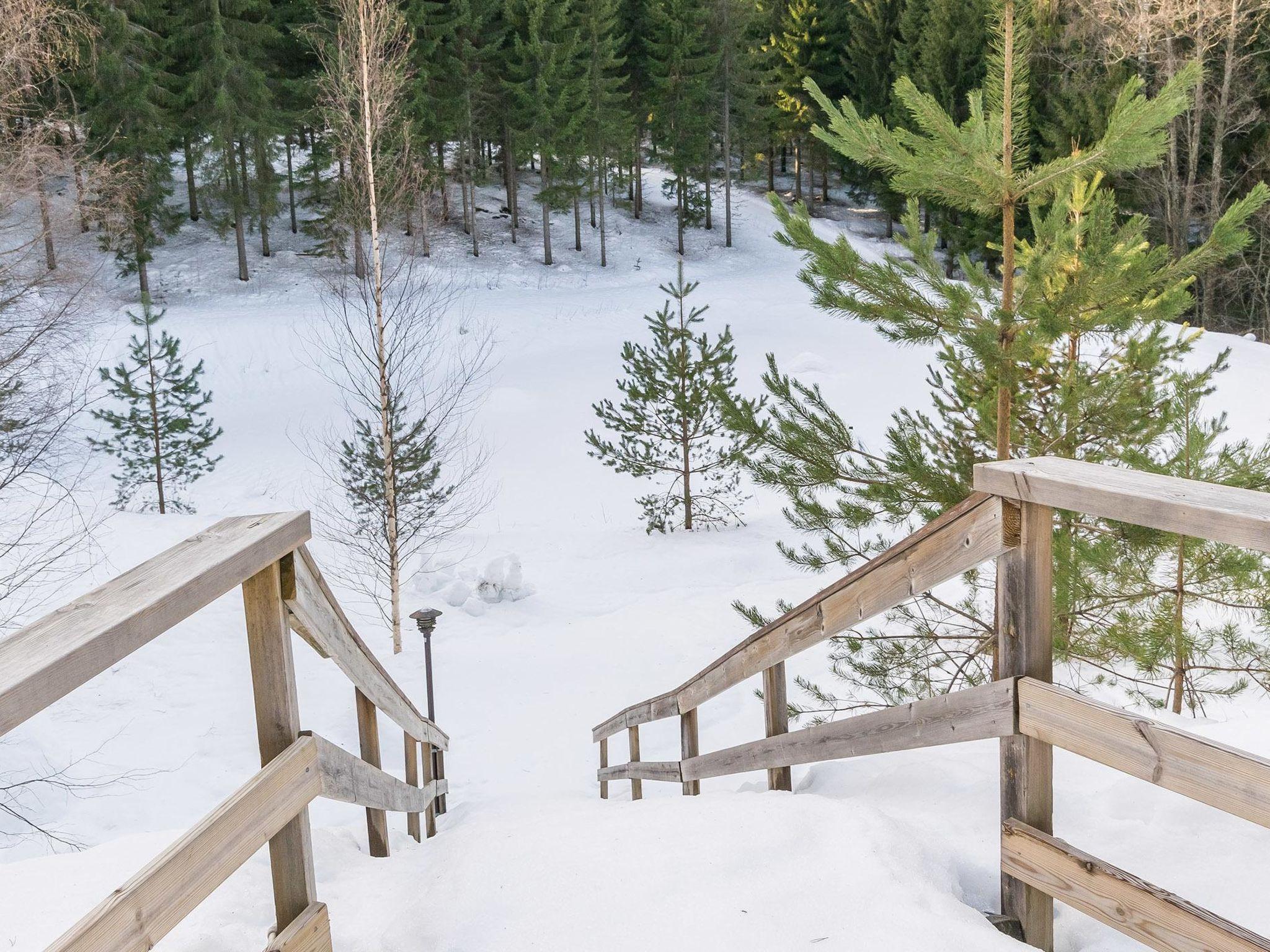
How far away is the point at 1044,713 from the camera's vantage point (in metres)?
1.77

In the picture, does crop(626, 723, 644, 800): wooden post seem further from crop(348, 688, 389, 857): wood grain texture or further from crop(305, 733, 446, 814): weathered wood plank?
crop(348, 688, 389, 857): wood grain texture

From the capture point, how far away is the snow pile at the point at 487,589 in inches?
477

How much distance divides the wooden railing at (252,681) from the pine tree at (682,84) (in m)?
28.3

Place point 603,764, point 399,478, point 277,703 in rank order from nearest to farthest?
point 277,703, point 603,764, point 399,478

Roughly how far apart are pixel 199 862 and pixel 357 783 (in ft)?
3.19

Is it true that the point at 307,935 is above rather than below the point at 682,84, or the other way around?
below

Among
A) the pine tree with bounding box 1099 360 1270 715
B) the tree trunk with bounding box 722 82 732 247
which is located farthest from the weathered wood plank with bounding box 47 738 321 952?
the tree trunk with bounding box 722 82 732 247

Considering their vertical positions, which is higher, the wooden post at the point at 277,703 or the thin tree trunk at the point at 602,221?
the thin tree trunk at the point at 602,221

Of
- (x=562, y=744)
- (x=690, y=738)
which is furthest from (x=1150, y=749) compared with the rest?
(x=562, y=744)

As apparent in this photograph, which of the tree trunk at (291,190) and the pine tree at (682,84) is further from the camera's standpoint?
the pine tree at (682,84)

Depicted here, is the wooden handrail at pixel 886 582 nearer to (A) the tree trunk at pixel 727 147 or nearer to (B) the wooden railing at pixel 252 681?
(B) the wooden railing at pixel 252 681

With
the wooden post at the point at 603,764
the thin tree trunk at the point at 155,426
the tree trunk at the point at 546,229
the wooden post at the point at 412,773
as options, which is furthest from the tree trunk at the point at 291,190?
the wooden post at the point at 412,773

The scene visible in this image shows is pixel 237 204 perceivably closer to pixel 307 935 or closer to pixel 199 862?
pixel 307 935

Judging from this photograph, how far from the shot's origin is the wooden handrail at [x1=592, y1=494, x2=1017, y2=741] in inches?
73.4
